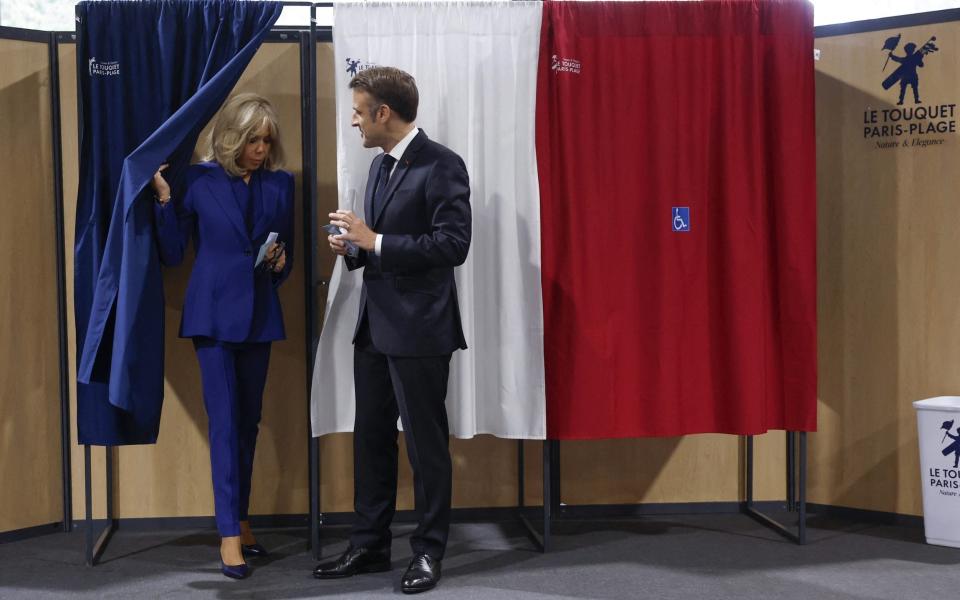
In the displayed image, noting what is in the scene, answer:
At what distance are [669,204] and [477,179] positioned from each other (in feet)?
2.44

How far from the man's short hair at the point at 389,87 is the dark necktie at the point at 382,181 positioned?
160 millimetres

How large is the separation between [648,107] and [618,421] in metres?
1.21

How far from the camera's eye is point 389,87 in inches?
125

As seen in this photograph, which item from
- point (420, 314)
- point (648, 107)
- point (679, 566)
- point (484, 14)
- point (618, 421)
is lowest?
point (679, 566)

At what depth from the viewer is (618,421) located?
12.0ft

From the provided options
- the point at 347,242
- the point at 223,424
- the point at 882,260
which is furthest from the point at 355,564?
the point at 882,260

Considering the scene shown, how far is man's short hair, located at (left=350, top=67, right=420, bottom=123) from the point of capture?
3.17 metres

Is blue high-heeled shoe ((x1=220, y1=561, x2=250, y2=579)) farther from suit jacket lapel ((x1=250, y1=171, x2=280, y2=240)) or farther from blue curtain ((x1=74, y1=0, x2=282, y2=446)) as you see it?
suit jacket lapel ((x1=250, y1=171, x2=280, y2=240))

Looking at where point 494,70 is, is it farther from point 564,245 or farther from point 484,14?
point 564,245

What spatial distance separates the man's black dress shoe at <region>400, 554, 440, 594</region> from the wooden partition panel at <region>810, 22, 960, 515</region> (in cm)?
195

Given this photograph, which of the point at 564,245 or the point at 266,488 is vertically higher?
the point at 564,245

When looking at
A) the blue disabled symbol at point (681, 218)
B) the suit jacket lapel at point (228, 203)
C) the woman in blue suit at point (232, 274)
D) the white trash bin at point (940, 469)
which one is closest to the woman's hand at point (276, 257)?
the woman in blue suit at point (232, 274)

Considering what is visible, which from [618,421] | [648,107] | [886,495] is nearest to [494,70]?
[648,107]

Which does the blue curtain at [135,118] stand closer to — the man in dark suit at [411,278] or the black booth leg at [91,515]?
the black booth leg at [91,515]
